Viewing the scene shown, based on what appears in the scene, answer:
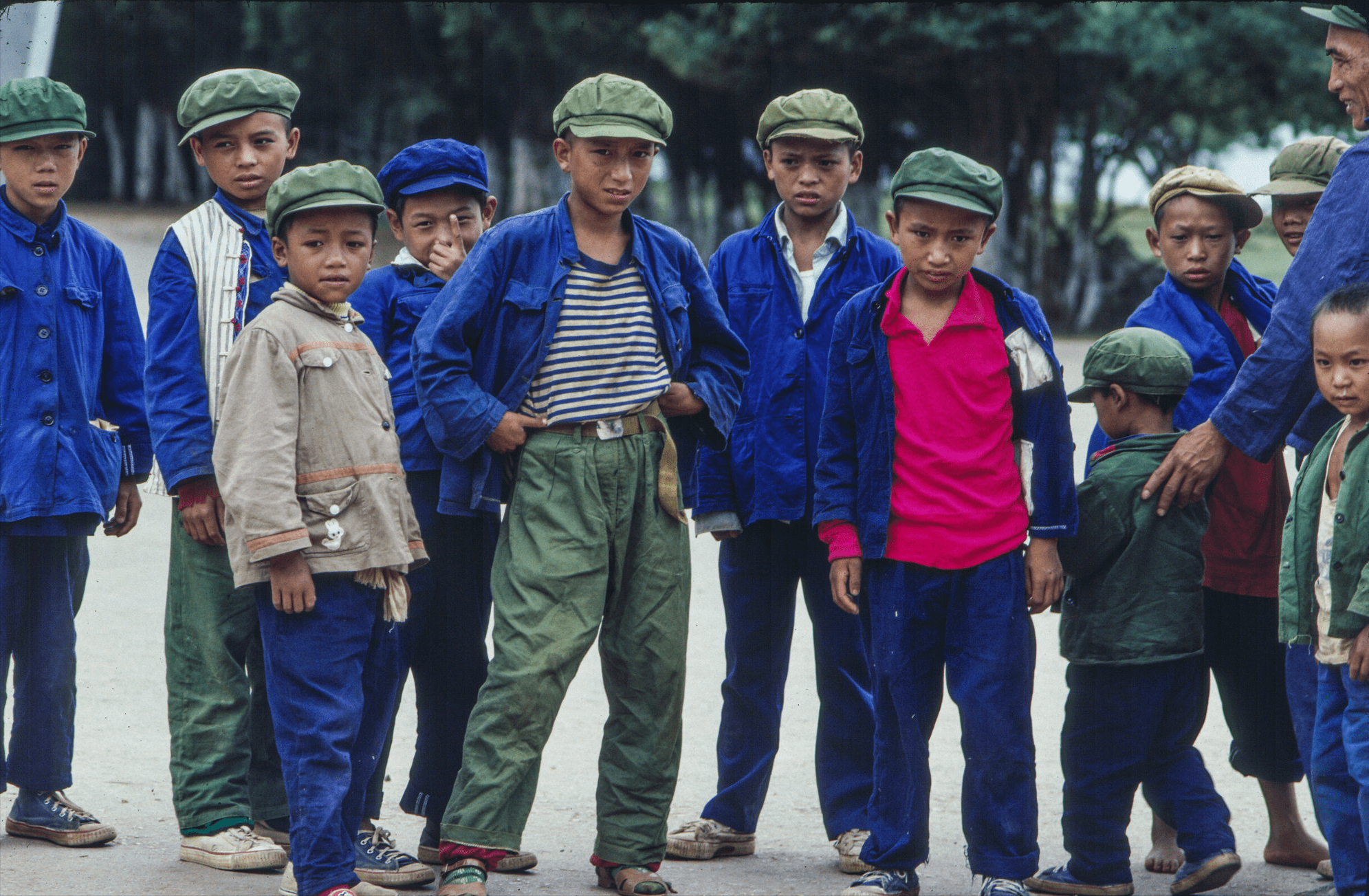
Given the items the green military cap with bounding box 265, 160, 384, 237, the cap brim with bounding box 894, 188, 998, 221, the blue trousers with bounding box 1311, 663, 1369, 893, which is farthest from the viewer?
the cap brim with bounding box 894, 188, 998, 221

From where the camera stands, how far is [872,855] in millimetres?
4000

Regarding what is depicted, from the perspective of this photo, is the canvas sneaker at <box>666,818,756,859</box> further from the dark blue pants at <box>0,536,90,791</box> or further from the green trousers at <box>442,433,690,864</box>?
the dark blue pants at <box>0,536,90,791</box>

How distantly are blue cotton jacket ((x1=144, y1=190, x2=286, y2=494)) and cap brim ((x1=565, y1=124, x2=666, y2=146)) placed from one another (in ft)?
3.23

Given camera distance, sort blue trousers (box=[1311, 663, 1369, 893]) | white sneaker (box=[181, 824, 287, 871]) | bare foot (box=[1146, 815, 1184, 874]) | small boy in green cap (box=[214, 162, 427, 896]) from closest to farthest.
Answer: blue trousers (box=[1311, 663, 1369, 893]) < small boy in green cap (box=[214, 162, 427, 896]) < white sneaker (box=[181, 824, 287, 871]) < bare foot (box=[1146, 815, 1184, 874])

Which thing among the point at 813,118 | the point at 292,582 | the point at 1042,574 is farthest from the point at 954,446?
the point at 292,582

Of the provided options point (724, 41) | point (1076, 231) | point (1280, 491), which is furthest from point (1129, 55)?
point (1280, 491)

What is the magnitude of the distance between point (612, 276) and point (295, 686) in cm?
135

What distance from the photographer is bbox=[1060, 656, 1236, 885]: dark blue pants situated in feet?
13.4

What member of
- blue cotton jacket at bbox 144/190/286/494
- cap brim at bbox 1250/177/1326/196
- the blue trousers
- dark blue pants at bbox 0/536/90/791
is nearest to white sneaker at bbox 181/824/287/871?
dark blue pants at bbox 0/536/90/791

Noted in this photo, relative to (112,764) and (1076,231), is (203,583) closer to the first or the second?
(112,764)

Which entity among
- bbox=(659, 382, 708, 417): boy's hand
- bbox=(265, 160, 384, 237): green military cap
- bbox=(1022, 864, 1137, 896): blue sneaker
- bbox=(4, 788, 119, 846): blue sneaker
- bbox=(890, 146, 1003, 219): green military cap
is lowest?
bbox=(4, 788, 119, 846): blue sneaker

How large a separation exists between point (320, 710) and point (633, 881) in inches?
37.3

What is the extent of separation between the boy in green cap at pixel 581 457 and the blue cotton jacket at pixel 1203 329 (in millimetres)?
1395

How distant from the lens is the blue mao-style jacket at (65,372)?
14.0 feet
